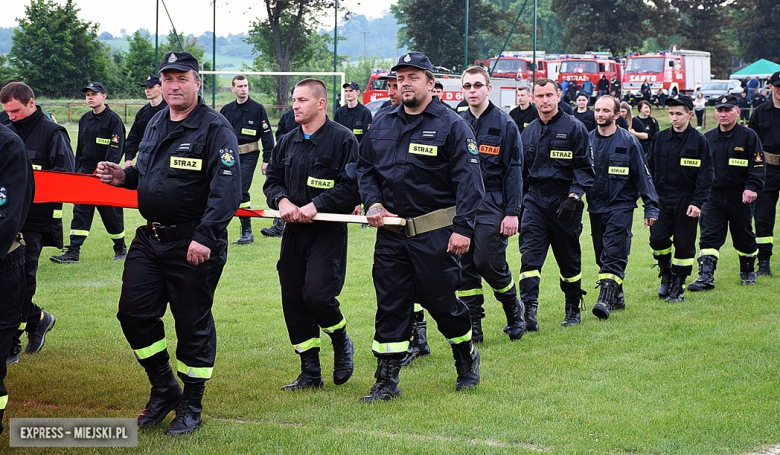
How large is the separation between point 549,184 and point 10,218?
527 cm

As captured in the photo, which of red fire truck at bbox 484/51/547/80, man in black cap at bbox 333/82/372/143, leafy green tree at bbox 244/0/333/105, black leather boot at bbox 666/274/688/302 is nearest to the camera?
black leather boot at bbox 666/274/688/302

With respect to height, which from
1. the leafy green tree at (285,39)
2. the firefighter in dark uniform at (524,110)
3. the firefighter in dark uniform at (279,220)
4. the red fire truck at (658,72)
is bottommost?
the firefighter in dark uniform at (279,220)

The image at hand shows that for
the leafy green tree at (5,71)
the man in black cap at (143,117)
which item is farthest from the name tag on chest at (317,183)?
the leafy green tree at (5,71)

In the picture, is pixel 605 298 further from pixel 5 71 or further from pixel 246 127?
pixel 5 71

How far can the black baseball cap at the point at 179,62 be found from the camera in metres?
5.39

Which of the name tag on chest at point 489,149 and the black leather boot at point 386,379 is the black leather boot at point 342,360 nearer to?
the black leather boot at point 386,379

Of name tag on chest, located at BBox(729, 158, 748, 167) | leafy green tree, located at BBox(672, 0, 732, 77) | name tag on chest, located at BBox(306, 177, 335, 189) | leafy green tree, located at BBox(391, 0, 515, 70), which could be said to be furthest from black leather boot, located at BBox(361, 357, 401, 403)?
leafy green tree, located at BBox(672, 0, 732, 77)

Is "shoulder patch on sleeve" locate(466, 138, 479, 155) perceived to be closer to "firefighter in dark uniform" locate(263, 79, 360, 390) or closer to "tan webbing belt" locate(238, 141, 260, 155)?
"firefighter in dark uniform" locate(263, 79, 360, 390)

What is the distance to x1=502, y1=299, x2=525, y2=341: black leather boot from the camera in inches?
318

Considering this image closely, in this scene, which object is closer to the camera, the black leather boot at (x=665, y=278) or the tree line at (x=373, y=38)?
the black leather boot at (x=665, y=278)

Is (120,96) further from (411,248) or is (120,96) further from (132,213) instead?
(411,248)

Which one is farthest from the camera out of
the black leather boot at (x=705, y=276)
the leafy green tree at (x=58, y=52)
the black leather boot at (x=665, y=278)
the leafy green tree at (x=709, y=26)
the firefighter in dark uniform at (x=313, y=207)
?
the leafy green tree at (x=709, y=26)

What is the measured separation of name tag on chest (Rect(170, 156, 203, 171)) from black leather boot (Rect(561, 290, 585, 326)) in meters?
4.66

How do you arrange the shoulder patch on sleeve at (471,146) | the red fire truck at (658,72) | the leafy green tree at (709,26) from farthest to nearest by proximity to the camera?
1. the leafy green tree at (709,26)
2. the red fire truck at (658,72)
3. the shoulder patch on sleeve at (471,146)
